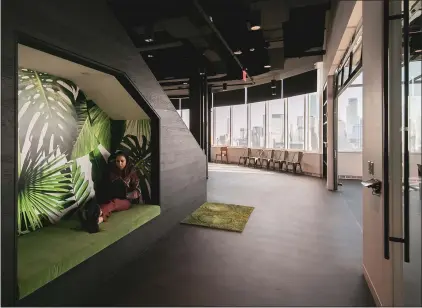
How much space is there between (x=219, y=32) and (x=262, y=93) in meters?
7.76

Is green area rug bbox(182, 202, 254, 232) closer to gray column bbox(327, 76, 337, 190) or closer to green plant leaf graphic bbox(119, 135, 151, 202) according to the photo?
green plant leaf graphic bbox(119, 135, 151, 202)

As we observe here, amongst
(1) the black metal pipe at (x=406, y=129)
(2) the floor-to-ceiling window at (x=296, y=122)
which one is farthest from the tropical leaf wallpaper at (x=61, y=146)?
(2) the floor-to-ceiling window at (x=296, y=122)

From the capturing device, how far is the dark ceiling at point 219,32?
513 centimetres

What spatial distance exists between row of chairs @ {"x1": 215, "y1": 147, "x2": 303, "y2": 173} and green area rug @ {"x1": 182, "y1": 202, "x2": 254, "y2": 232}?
644 centimetres

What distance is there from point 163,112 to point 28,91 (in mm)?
1700

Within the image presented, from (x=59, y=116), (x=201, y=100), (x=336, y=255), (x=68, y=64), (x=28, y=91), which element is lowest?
(x=336, y=255)

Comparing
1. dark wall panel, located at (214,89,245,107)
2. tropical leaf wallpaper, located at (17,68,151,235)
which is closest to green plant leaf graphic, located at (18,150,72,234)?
tropical leaf wallpaper, located at (17,68,151,235)

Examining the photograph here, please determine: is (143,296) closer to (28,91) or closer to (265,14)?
(28,91)

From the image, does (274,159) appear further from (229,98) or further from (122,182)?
(122,182)

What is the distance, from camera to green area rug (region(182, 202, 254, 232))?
436cm

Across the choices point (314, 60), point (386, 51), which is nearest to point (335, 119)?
point (314, 60)

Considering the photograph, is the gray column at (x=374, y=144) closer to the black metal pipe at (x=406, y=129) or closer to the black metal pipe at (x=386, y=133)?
the black metal pipe at (x=386, y=133)

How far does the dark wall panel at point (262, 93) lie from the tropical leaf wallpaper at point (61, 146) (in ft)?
33.2

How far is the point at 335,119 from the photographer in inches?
287
